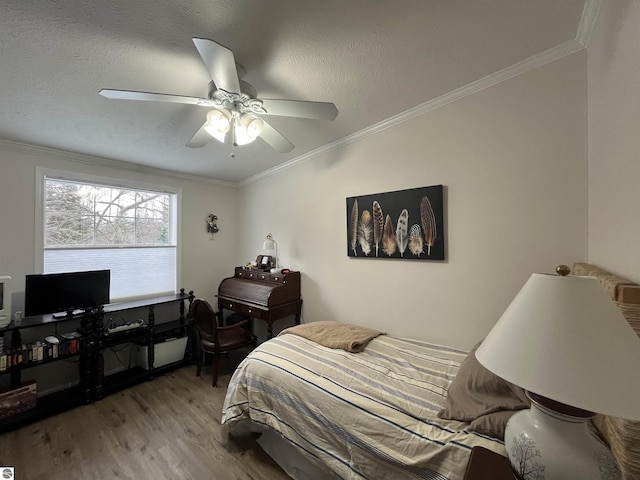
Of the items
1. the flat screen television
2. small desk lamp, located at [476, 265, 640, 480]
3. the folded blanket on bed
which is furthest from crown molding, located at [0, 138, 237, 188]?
small desk lamp, located at [476, 265, 640, 480]

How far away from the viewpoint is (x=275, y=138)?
1.83 m

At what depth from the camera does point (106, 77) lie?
153 cm

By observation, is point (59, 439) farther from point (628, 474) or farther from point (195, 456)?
point (628, 474)

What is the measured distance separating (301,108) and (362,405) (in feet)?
5.51

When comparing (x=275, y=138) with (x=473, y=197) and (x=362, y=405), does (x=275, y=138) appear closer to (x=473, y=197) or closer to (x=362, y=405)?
(x=473, y=197)

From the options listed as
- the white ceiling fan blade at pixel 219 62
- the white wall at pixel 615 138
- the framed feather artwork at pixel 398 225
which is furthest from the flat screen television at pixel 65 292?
the white wall at pixel 615 138

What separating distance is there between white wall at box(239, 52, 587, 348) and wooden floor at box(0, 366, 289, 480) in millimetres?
1419

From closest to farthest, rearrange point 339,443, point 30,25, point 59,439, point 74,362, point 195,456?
1. point 30,25
2. point 339,443
3. point 195,456
4. point 59,439
5. point 74,362

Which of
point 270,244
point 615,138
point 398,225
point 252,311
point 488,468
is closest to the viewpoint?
point 488,468

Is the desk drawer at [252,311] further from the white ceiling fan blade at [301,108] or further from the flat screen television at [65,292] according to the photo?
the white ceiling fan blade at [301,108]

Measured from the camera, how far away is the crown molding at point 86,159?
2.40 m

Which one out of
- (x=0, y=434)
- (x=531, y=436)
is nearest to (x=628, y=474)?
(x=531, y=436)

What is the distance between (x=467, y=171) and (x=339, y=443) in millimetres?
1920

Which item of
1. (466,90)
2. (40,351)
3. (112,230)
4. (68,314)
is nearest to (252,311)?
(68,314)
